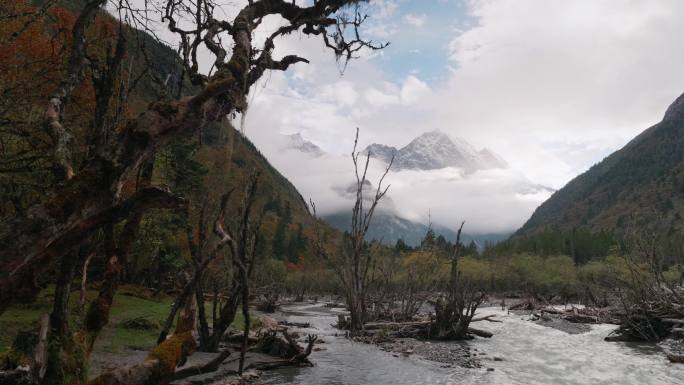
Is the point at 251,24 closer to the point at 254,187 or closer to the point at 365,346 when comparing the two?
the point at 254,187

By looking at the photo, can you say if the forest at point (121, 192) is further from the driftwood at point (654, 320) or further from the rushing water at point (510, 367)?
the rushing water at point (510, 367)

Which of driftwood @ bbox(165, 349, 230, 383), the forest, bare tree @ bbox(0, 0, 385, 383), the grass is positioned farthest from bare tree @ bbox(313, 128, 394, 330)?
bare tree @ bbox(0, 0, 385, 383)

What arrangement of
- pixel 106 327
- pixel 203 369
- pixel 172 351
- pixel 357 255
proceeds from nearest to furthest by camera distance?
pixel 172 351
pixel 203 369
pixel 106 327
pixel 357 255

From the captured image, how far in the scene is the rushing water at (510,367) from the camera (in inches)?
672

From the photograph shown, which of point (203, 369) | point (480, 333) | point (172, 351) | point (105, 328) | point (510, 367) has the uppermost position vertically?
point (172, 351)

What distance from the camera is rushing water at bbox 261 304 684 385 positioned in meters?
17.1

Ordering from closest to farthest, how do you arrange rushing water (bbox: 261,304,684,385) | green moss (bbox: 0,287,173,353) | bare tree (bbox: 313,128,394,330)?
1. green moss (bbox: 0,287,173,353)
2. rushing water (bbox: 261,304,684,385)
3. bare tree (bbox: 313,128,394,330)

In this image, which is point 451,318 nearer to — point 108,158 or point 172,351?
point 172,351

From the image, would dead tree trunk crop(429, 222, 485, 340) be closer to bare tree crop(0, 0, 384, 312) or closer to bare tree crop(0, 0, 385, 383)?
bare tree crop(0, 0, 385, 383)

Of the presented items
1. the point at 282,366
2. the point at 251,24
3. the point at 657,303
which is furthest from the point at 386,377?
the point at 657,303

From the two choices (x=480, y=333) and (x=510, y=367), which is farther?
(x=480, y=333)

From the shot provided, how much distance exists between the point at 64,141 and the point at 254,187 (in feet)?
30.7

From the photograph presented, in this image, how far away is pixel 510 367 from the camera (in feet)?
66.2

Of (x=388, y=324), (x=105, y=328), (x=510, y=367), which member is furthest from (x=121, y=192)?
(x=388, y=324)
